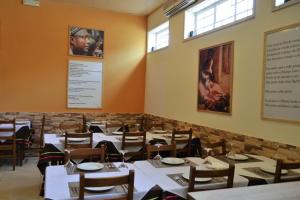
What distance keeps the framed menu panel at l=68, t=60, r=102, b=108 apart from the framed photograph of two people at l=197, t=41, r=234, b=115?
2779 millimetres

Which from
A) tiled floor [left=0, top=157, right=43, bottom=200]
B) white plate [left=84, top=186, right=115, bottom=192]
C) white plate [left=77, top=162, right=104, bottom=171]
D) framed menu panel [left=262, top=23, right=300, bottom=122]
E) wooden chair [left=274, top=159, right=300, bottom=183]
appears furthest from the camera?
tiled floor [left=0, top=157, right=43, bottom=200]

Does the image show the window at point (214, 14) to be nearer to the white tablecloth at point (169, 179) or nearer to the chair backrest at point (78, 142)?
the white tablecloth at point (169, 179)

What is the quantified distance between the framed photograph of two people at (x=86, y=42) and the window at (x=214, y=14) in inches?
90.6

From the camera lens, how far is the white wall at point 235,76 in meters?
3.22

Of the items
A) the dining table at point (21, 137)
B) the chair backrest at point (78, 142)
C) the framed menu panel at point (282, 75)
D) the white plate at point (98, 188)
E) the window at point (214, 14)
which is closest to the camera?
the white plate at point (98, 188)

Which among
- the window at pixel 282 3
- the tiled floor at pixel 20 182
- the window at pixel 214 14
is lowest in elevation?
the tiled floor at pixel 20 182

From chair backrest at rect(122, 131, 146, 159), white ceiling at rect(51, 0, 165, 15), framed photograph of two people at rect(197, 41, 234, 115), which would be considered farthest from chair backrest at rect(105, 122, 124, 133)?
white ceiling at rect(51, 0, 165, 15)

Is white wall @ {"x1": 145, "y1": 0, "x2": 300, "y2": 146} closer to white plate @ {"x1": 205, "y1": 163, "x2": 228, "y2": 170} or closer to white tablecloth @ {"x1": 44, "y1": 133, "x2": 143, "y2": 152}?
white plate @ {"x1": 205, "y1": 163, "x2": 228, "y2": 170}

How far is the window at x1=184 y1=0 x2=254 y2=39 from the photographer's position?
393 centimetres

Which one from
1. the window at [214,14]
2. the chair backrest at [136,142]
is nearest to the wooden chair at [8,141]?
the chair backrest at [136,142]

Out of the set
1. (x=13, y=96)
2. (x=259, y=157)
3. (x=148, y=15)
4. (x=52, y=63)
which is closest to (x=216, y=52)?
(x=259, y=157)

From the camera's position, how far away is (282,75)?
10.1 feet

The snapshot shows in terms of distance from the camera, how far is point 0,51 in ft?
19.3

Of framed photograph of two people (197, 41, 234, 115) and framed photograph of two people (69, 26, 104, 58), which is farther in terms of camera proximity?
framed photograph of two people (69, 26, 104, 58)
